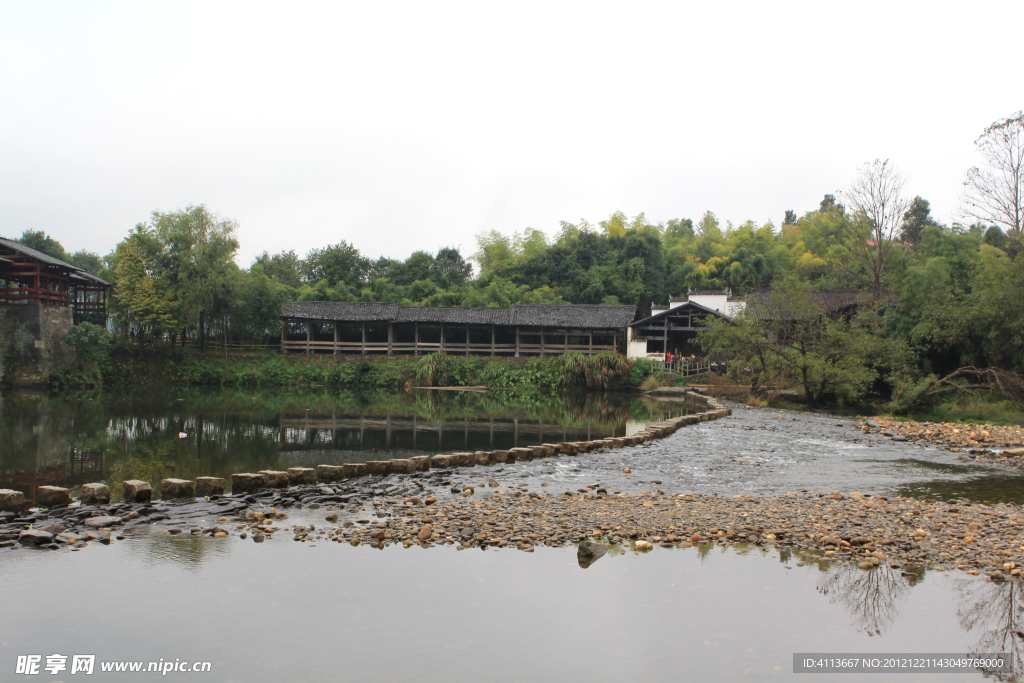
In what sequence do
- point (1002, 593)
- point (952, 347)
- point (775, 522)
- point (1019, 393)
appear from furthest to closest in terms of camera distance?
1. point (952, 347)
2. point (1019, 393)
3. point (775, 522)
4. point (1002, 593)

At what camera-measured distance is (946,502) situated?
9.41 m

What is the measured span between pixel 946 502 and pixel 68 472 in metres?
13.8

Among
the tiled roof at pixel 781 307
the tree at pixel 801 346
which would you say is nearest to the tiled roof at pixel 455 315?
the tree at pixel 801 346

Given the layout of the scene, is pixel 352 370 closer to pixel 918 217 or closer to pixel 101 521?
pixel 101 521

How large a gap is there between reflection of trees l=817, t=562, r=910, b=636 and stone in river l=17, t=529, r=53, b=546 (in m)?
7.79

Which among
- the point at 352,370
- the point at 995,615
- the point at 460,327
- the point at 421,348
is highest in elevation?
the point at 460,327

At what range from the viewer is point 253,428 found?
59.9 ft

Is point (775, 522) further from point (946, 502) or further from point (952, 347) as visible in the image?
point (952, 347)

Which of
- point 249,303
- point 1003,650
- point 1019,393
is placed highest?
point 249,303

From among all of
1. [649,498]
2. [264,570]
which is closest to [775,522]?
[649,498]

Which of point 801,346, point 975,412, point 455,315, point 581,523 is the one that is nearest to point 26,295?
point 455,315

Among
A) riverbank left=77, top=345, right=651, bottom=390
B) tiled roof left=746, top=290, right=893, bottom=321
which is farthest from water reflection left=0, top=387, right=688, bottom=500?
tiled roof left=746, top=290, right=893, bottom=321

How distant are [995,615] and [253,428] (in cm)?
1670

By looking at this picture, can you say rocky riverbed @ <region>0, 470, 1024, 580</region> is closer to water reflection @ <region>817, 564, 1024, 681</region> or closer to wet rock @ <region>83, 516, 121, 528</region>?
wet rock @ <region>83, 516, 121, 528</region>
